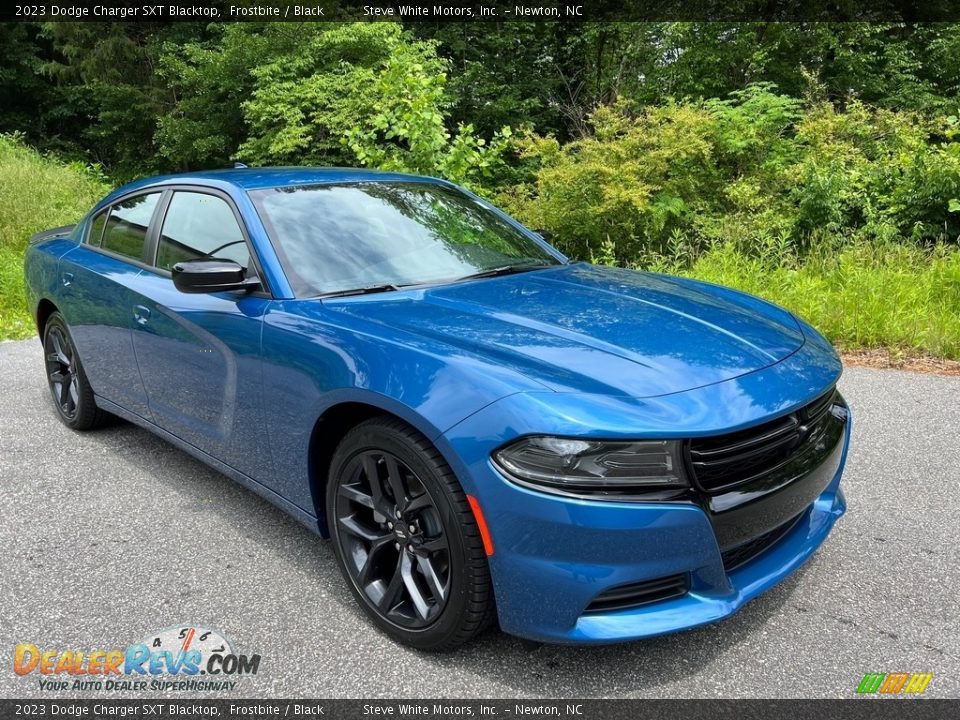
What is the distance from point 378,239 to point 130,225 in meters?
1.66

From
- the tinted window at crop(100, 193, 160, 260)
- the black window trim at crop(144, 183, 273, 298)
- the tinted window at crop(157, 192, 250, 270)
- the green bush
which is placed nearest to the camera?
the black window trim at crop(144, 183, 273, 298)

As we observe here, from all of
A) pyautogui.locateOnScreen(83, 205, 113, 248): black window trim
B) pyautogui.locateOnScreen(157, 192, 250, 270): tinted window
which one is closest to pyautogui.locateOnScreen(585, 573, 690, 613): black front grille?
pyautogui.locateOnScreen(157, 192, 250, 270): tinted window

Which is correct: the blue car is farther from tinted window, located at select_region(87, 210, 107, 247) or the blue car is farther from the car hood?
tinted window, located at select_region(87, 210, 107, 247)

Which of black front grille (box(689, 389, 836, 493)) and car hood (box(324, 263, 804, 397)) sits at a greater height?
car hood (box(324, 263, 804, 397))

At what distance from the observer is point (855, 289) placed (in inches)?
254

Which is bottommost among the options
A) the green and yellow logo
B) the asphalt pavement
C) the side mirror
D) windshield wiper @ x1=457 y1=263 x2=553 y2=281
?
the asphalt pavement

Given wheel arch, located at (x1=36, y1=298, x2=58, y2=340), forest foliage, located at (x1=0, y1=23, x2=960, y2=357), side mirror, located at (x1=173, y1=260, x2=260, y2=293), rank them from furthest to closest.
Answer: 1. forest foliage, located at (x1=0, y1=23, x2=960, y2=357)
2. wheel arch, located at (x1=36, y1=298, x2=58, y2=340)
3. side mirror, located at (x1=173, y1=260, x2=260, y2=293)

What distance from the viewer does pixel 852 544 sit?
3.00 m

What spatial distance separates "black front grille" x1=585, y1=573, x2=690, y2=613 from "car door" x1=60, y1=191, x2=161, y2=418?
2.54m

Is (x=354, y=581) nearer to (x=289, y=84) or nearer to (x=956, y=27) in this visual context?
(x=289, y=84)

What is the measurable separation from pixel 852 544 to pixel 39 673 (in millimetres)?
2946

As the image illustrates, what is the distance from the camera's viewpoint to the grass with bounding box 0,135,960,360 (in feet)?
19.1

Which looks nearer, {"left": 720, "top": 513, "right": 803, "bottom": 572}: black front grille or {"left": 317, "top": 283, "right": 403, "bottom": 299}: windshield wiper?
{"left": 720, "top": 513, "right": 803, "bottom": 572}: black front grille

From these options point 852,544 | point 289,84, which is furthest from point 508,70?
point 852,544
